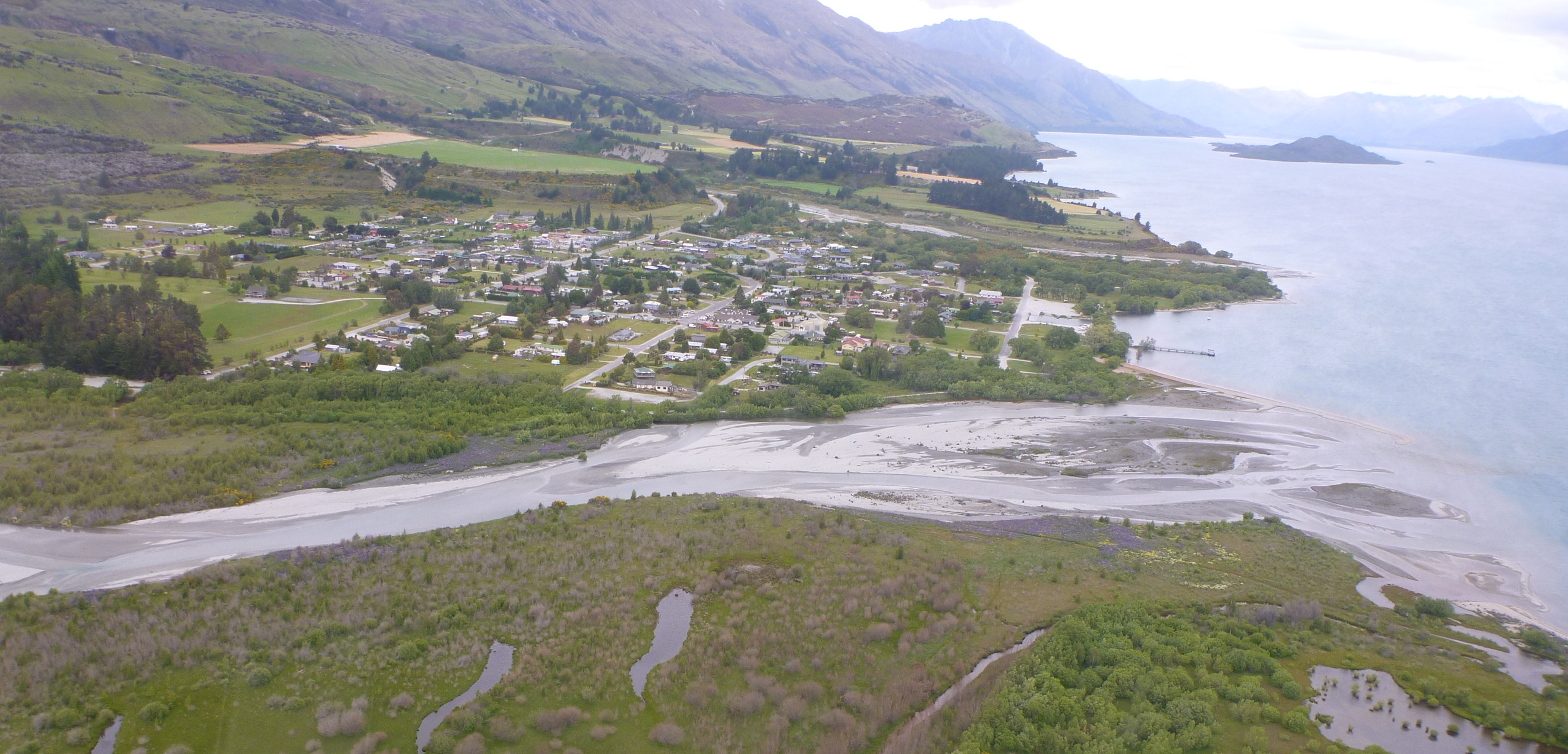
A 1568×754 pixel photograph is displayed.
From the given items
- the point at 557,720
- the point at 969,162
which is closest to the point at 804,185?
the point at 969,162

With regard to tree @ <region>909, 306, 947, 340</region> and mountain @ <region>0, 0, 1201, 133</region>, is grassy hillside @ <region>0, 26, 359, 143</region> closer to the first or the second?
mountain @ <region>0, 0, 1201, 133</region>

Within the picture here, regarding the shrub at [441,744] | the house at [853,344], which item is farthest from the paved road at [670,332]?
the shrub at [441,744]

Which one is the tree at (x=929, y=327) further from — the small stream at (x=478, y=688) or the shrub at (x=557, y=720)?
the shrub at (x=557, y=720)

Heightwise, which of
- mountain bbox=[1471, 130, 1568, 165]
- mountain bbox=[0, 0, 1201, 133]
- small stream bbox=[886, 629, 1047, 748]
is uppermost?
mountain bbox=[1471, 130, 1568, 165]

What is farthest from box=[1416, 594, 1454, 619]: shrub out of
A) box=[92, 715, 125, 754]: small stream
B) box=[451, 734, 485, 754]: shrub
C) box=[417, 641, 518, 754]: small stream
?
box=[92, 715, 125, 754]: small stream

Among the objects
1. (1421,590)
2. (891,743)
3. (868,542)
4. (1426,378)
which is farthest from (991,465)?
(1426,378)

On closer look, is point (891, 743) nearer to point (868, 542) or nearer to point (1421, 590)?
point (868, 542)
